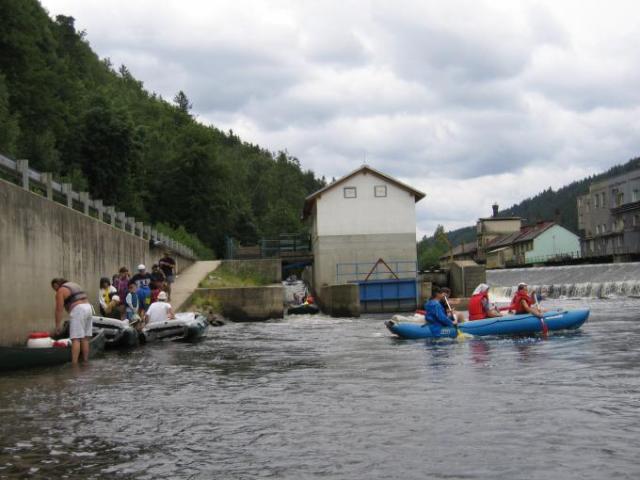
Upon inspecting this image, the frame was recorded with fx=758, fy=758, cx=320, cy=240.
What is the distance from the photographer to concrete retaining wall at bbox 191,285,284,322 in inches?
1251

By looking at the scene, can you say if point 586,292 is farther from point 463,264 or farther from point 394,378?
point 394,378

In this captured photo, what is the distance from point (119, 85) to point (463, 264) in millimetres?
84017

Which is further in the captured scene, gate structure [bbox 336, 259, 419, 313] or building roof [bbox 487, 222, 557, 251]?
building roof [bbox 487, 222, 557, 251]

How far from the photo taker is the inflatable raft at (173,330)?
766 inches

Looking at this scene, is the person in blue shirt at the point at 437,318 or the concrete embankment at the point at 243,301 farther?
the concrete embankment at the point at 243,301

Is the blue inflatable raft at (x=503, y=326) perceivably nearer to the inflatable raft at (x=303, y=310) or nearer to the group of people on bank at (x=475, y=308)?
the group of people on bank at (x=475, y=308)

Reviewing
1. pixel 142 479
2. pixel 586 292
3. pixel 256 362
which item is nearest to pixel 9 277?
pixel 256 362

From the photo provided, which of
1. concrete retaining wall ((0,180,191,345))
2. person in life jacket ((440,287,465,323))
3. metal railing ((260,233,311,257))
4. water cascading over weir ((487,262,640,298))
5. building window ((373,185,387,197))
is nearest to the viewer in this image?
concrete retaining wall ((0,180,191,345))

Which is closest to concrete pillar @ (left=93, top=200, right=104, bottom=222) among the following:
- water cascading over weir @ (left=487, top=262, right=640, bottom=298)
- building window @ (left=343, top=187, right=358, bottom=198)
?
building window @ (left=343, top=187, right=358, bottom=198)

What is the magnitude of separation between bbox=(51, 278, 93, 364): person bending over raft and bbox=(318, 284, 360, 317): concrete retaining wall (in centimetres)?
2216

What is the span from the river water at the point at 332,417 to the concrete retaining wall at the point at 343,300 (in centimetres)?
1995

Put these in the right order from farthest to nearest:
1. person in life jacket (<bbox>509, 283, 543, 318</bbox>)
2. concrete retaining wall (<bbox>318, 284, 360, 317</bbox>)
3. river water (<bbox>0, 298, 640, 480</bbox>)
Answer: concrete retaining wall (<bbox>318, 284, 360, 317</bbox>)
person in life jacket (<bbox>509, 283, 543, 318</bbox>)
river water (<bbox>0, 298, 640, 480</bbox>)

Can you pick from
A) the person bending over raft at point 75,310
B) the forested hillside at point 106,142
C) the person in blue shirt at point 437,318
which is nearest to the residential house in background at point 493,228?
the forested hillside at point 106,142

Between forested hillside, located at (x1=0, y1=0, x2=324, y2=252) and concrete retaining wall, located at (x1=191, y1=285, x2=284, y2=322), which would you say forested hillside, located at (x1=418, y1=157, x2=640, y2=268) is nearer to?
forested hillside, located at (x1=0, y1=0, x2=324, y2=252)
